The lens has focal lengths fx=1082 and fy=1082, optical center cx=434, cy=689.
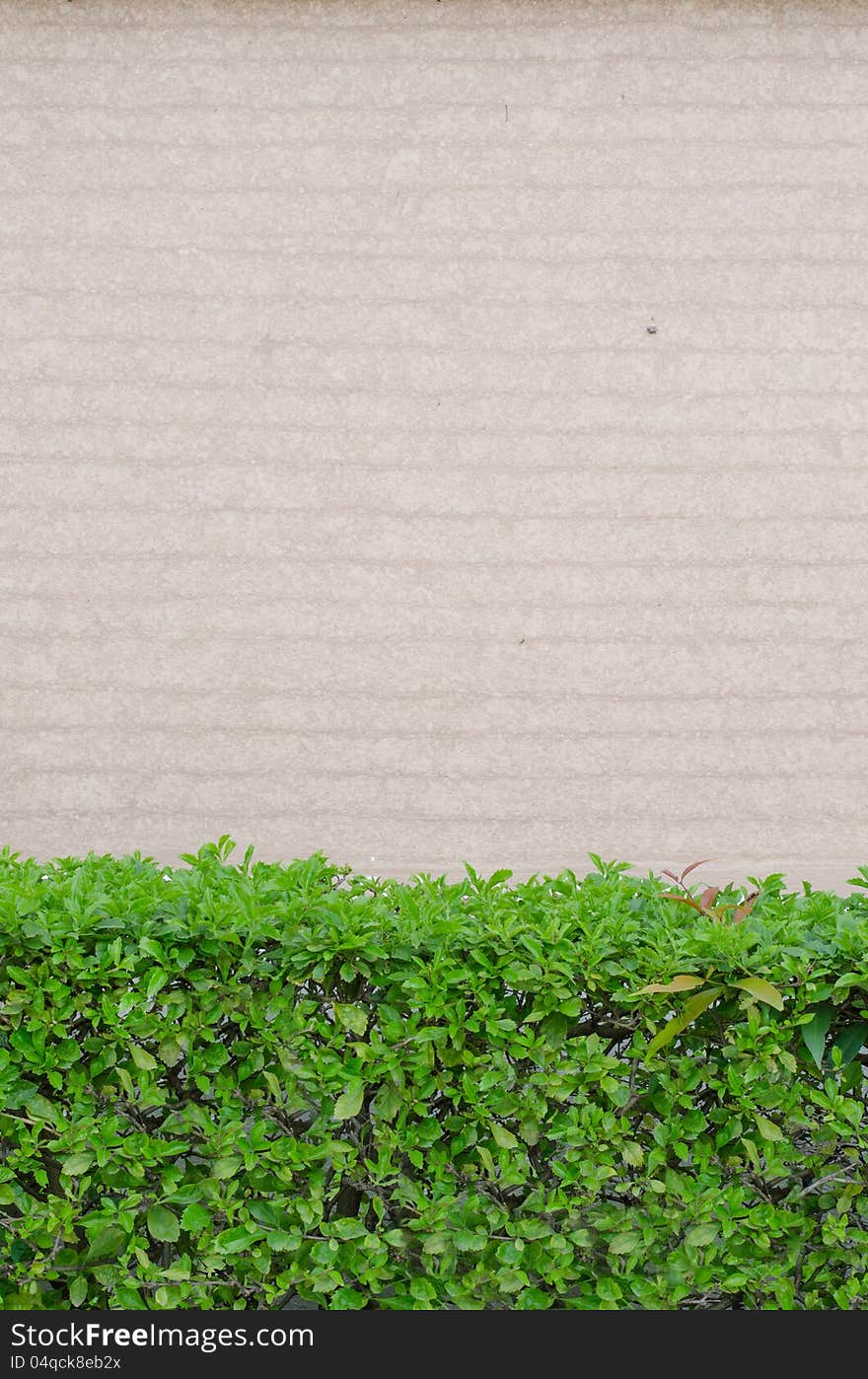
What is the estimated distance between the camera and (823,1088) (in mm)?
2328

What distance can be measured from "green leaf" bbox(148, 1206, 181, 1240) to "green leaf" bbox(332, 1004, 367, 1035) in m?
0.58

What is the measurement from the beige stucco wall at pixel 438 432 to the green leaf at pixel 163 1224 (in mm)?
2634

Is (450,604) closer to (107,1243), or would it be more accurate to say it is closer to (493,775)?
(493,775)

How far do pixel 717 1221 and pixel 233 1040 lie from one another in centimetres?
111

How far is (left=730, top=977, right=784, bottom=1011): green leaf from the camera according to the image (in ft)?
7.16

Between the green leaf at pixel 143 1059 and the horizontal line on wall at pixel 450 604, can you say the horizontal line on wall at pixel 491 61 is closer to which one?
the horizontal line on wall at pixel 450 604

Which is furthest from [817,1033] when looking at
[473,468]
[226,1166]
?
[473,468]

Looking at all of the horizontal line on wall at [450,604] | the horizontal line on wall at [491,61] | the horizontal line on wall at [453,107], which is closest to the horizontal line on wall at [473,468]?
the horizontal line on wall at [450,604]

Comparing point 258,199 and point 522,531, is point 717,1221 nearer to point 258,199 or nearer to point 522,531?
point 522,531

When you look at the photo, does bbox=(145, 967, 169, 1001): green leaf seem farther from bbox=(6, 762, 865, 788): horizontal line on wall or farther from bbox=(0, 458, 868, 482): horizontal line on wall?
bbox=(0, 458, 868, 482): horizontal line on wall

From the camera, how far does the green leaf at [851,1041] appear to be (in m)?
2.31

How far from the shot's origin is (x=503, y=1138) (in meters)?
2.28

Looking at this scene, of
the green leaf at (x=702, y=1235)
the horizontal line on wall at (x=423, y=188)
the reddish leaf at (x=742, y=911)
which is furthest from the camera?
the horizontal line on wall at (x=423, y=188)
